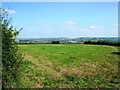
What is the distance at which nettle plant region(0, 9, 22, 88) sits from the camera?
9.77 m

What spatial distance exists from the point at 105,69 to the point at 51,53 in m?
6.75

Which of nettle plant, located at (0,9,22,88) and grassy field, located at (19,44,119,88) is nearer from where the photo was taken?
nettle plant, located at (0,9,22,88)

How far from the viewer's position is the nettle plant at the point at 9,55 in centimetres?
977

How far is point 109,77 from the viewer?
16.7 meters

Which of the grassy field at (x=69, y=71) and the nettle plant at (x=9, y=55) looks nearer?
the nettle plant at (x=9, y=55)

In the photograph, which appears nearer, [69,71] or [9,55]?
[9,55]

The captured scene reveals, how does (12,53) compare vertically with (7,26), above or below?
below

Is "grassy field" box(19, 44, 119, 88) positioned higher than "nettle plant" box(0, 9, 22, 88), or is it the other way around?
"nettle plant" box(0, 9, 22, 88)

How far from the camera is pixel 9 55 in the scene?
9.87m

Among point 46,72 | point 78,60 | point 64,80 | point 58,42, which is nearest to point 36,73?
point 46,72

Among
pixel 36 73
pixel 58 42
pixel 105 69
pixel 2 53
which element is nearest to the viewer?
pixel 2 53

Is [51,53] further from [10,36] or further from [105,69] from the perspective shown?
[10,36]

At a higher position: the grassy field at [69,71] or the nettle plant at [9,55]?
the nettle plant at [9,55]

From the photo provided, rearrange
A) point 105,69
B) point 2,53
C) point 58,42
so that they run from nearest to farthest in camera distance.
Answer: point 2,53
point 105,69
point 58,42
